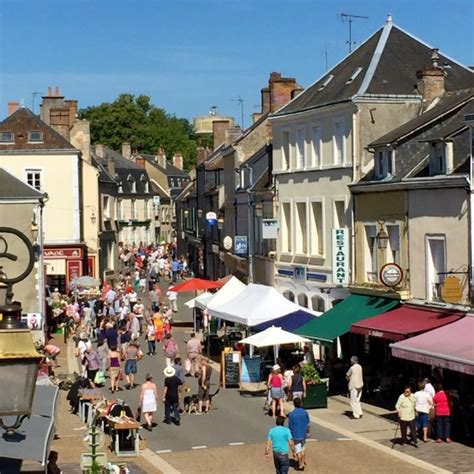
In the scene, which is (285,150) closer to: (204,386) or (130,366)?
(130,366)

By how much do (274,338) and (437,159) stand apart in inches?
242

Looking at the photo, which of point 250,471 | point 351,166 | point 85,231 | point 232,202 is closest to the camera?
point 250,471

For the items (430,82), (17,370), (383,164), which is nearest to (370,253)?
(383,164)

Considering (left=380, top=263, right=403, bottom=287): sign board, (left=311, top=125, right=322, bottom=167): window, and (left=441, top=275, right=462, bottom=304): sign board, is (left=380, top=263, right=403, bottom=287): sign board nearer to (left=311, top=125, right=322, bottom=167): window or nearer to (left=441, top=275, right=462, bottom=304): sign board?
(left=441, top=275, right=462, bottom=304): sign board

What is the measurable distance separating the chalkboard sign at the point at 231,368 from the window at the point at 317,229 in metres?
6.00

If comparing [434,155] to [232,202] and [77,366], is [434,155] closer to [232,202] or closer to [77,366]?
[77,366]

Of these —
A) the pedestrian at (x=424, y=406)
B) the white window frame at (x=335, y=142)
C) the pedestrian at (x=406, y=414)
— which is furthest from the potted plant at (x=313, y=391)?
the white window frame at (x=335, y=142)

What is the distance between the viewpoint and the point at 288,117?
1502 inches

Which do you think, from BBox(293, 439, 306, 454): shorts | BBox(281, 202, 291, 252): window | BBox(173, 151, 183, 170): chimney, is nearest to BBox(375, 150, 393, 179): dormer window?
BBox(281, 202, 291, 252): window

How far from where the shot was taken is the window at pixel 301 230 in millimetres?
37531

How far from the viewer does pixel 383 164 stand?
→ 3162 cm

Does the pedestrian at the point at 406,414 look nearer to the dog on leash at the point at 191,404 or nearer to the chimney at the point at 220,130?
the dog on leash at the point at 191,404

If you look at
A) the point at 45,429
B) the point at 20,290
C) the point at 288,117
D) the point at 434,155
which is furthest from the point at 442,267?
the point at 20,290

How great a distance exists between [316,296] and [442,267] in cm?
889
